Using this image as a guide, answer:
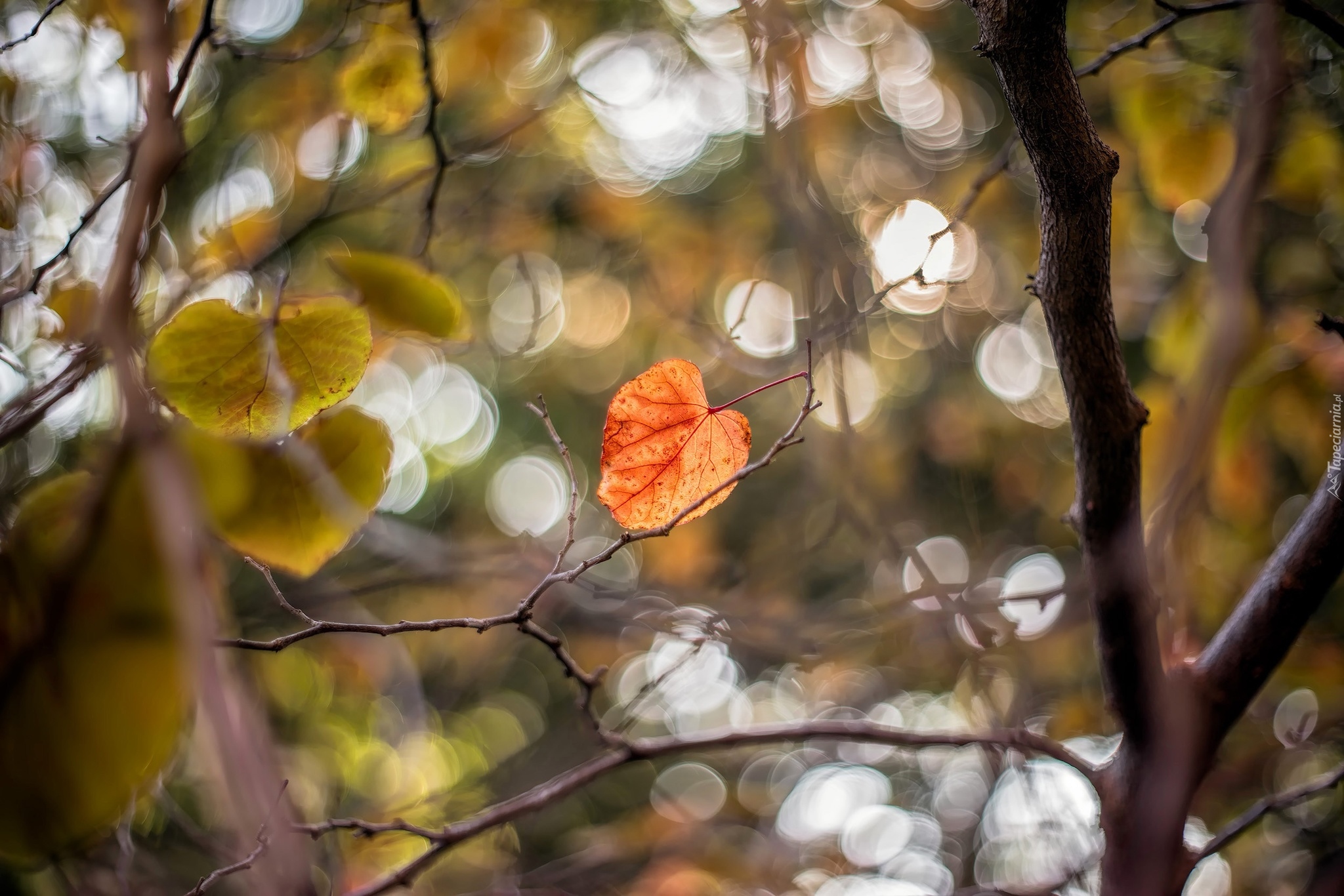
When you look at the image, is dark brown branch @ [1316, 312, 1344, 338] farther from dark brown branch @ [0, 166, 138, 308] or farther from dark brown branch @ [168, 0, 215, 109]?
dark brown branch @ [0, 166, 138, 308]

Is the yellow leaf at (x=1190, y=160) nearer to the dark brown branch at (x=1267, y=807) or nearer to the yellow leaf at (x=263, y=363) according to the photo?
the dark brown branch at (x=1267, y=807)

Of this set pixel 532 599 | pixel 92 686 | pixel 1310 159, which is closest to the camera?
pixel 92 686

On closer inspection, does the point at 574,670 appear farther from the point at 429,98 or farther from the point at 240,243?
the point at 240,243

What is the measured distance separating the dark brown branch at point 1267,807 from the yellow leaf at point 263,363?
73 cm

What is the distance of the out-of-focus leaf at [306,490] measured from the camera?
0.54 m

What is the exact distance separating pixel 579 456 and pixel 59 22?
61.0 inches

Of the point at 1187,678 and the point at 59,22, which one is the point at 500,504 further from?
the point at 1187,678

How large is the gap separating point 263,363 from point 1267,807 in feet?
2.81

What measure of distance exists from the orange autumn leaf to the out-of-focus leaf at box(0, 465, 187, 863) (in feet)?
0.93

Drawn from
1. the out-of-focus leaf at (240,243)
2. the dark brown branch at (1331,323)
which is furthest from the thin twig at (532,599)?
the out-of-focus leaf at (240,243)

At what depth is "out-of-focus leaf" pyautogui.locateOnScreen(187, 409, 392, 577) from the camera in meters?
0.54

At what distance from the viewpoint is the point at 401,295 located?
1.97 feet

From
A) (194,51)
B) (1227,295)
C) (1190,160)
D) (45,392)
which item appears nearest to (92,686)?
(45,392)

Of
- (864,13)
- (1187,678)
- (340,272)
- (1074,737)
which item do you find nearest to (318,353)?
(340,272)
